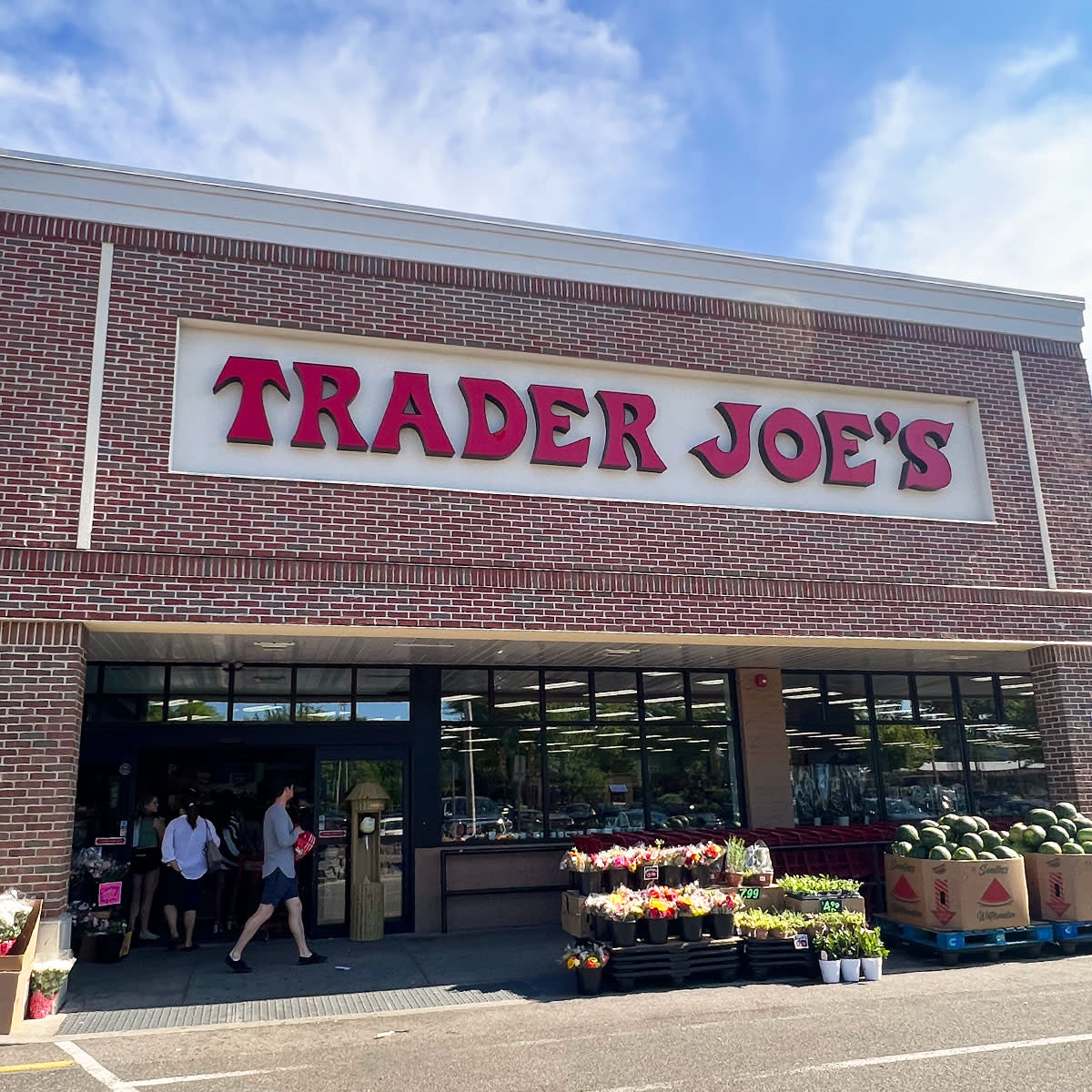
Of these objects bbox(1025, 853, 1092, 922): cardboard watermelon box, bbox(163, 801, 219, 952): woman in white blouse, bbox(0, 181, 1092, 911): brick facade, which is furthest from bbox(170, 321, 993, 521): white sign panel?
bbox(1025, 853, 1092, 922): cardboard watermelon box

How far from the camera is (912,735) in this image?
16.1m

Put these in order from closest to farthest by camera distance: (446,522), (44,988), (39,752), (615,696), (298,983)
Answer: (44,988), (39,752), (298,983), (446,522), (615,696)

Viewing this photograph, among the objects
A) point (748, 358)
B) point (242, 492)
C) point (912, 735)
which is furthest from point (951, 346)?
point (242, 492)

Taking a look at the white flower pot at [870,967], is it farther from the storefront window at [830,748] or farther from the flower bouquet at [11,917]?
the flower bouquet at [11,917]

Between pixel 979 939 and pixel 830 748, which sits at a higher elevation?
pixel 830 748

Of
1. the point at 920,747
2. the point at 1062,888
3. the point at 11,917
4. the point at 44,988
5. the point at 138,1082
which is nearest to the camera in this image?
the point at 138,1082

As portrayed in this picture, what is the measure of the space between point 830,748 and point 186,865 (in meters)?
9.49

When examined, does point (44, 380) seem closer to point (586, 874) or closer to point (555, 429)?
point (555, 429)

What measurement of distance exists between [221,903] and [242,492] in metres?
5.46

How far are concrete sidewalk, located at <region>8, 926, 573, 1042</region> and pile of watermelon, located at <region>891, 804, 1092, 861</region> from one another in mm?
4263

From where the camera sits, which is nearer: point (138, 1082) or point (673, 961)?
point (138, 1082)

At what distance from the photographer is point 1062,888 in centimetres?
1113

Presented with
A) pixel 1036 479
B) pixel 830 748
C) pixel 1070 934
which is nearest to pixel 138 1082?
pixel 1070 934

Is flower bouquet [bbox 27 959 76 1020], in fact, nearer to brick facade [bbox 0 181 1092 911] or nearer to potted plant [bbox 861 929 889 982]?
brick facade [bbox 0 181 1092 911]
